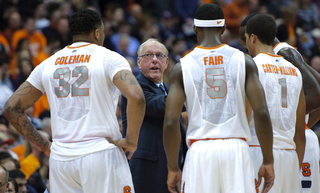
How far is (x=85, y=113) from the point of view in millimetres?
3949

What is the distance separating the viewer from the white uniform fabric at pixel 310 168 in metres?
5.04

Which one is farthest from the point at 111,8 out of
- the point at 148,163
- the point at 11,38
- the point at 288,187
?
the point at 288,187

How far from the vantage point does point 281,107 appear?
14.1 feet

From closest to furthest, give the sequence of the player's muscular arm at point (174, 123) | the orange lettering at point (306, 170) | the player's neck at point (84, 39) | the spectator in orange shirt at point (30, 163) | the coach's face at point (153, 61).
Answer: the player's muscular arm at point (174, 123)
the player's neck at point (84, 39)
the orange lettering at point (306, 170)
the coach's face at point (153, 61)
the spectator in orange shirt at point (30, 163)

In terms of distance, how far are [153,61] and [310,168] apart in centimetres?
233

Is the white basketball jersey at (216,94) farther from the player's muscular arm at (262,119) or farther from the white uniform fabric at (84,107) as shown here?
the white uniform fabric at (84,107)

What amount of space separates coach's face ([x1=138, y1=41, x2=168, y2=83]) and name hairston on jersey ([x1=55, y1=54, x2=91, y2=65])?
1.43 m

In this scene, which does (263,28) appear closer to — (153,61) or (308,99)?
(308,99)

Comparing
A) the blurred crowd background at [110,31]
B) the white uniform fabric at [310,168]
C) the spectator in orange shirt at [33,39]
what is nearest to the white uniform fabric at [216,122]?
the white uniform fabric at [310,168]

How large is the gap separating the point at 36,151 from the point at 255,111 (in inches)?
198

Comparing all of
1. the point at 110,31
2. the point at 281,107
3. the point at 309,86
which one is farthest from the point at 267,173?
the point at 110,31

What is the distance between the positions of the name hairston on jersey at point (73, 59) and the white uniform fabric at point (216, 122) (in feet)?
3.02

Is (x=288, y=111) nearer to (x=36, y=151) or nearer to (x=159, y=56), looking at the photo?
(x=159, y=56)

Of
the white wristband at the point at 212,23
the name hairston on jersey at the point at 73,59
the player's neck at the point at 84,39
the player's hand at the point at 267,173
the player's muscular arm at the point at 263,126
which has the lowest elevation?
the player's hand at the point at 267,173
